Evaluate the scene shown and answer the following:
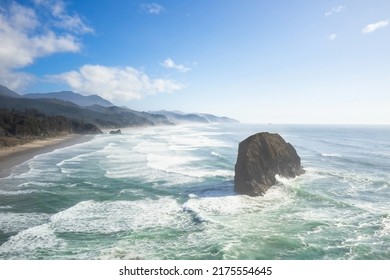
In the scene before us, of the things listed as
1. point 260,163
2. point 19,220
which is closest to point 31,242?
point 19,220

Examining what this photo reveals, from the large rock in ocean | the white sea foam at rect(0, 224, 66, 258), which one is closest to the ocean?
the white sea foam at rect(0, 224, 66, 258)

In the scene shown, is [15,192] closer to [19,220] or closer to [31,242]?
[19,220]

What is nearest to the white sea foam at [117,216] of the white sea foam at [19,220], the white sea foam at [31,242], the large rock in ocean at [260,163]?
the white sea foam at [19,220]

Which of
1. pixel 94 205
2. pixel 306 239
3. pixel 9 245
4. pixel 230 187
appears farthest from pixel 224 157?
pixel 9 245

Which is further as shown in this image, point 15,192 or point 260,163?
point 260,163

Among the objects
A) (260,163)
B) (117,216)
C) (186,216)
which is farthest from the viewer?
(260,163)

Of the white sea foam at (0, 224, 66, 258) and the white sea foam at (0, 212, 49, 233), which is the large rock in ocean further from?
the white sea foam at (0, 212, 49, 233)
